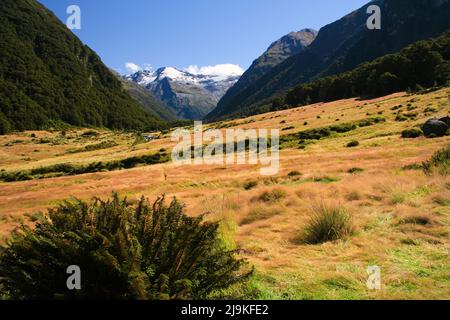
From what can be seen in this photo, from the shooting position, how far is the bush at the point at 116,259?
5340mm

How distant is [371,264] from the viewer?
7.04m

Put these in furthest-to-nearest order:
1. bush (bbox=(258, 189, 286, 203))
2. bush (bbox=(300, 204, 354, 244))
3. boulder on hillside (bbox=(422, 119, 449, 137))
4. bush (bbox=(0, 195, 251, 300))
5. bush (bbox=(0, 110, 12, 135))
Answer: bush (bbox=(0, 110, 12, 135)) → boulder on hillside (bbox=(422, 119, 449, 137)) → bush (bbox=(258, 189, 286, 203)) → bush (bbox=(300, 204, 354, 244)) → bush (bbox=(0, 195, 251, 300))

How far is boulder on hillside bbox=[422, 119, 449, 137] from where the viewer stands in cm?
3353

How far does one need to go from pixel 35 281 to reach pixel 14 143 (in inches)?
4892

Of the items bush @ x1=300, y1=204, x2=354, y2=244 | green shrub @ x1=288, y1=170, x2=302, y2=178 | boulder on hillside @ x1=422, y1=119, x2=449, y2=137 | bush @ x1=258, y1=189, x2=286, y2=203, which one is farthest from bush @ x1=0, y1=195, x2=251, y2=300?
boulder on hillside @ x1=422, y1=119, x2=449, y2=137

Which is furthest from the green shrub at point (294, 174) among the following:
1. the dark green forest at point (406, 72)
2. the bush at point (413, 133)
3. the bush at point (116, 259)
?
the dark green forest at point (406, 72)

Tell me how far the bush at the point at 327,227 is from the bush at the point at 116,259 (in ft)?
9.58

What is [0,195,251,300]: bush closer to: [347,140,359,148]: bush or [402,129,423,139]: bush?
[347,140,359,148]: bush

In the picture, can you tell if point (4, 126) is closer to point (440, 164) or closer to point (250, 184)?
point (250, 184)

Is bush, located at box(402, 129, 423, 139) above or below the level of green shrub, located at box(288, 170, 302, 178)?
above

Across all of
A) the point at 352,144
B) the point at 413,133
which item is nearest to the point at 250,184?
the point at 352,144

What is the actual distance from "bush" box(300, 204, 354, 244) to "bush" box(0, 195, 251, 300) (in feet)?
9.58
